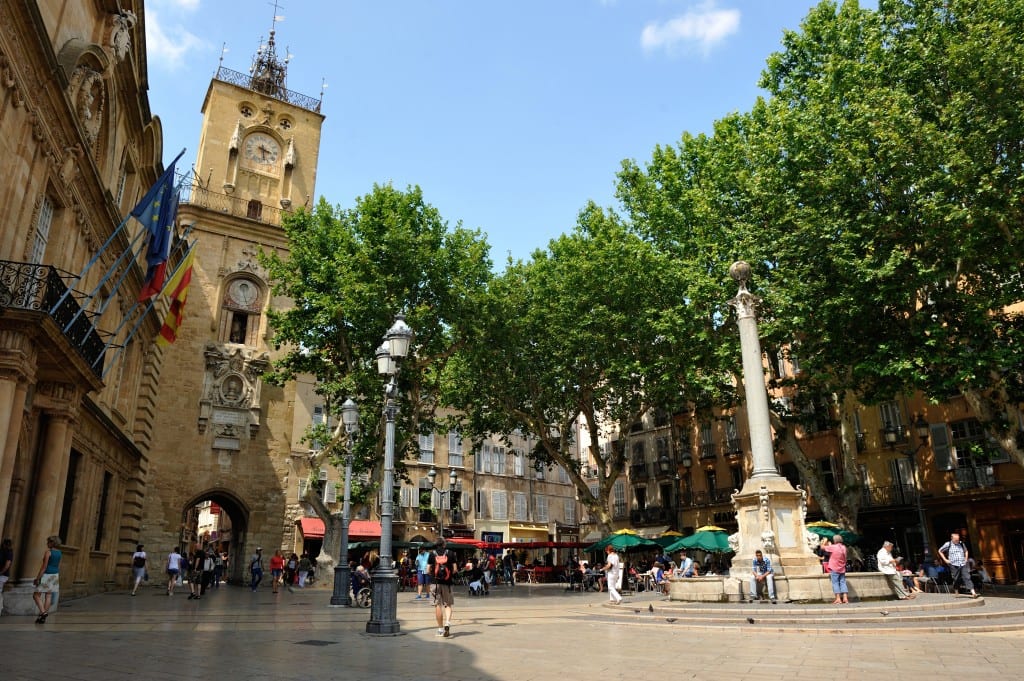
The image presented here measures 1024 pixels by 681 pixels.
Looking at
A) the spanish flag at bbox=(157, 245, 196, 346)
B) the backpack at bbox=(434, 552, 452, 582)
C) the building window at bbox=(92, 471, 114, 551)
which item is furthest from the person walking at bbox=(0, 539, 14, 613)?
the building window at bbox=(92, 471, 114, 551)

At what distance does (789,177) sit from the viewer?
826 inches

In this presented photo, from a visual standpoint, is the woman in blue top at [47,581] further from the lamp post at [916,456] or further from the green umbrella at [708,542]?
the lamp post at [916,456]

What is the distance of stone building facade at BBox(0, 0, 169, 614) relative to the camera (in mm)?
12977

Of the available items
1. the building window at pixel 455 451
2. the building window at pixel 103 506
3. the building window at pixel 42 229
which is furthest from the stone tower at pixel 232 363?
the building window at pixel 42 229

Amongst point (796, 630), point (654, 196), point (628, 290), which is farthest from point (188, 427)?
point (796, 630)

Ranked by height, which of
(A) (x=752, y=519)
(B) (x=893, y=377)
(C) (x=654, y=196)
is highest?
(C) (x=654, y=196)

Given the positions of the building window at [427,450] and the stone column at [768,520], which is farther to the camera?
the building window at [427,450]

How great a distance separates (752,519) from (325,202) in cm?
1985

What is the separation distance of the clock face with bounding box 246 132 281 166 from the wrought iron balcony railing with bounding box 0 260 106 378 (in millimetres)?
23031

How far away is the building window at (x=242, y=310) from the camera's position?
1298 inches

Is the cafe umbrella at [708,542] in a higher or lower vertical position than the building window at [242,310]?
lower

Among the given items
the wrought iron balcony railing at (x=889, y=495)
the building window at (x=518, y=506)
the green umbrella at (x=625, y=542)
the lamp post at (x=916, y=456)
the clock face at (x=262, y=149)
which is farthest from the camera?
the building window at (x=518, y=506)

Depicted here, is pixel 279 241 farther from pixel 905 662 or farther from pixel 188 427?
pixel 905 662

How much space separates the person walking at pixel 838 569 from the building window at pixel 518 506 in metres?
33.9
